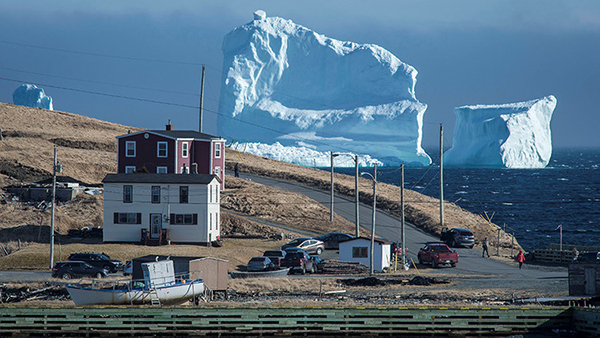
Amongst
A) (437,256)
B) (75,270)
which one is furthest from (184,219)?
(437,256)

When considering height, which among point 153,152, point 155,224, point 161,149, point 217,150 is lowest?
point 155,224

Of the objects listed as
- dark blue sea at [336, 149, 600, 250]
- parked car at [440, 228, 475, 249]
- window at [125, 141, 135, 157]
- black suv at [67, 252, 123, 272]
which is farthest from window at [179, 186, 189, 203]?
dark blue sea at [336, 149, 600, 250]

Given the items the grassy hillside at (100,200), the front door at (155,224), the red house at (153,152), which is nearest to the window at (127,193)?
the front door at (155,224)

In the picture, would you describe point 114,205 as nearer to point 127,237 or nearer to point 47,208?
point 127,237

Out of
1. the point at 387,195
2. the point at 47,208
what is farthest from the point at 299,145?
the point at 47,208

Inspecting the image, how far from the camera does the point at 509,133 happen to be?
14950 centimetres

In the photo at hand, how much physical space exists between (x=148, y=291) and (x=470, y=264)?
1040 inches

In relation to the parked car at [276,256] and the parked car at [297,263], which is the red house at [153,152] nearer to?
the parked car at [276,256]

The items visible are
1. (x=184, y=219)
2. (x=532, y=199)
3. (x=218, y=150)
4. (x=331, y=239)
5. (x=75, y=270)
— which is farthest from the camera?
(x=532, y=199)

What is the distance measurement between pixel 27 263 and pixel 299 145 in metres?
130

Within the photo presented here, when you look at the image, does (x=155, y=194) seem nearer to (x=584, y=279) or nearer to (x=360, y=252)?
(x=360, y=252)

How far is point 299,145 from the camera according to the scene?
17462cm

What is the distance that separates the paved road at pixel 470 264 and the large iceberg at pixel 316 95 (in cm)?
9685

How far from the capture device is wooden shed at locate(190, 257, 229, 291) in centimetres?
3306
